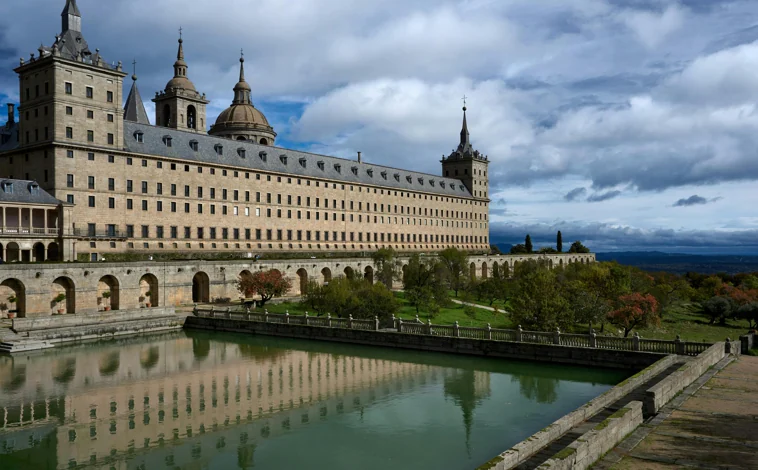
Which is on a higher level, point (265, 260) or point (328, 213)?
point (328, 213)

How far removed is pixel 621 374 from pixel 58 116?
47672mm

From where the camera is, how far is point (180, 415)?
22594 millimetres

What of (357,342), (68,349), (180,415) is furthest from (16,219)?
(180,415)

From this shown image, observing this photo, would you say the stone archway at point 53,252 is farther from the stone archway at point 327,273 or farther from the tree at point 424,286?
the tree at point 424,286

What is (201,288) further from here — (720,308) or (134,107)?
(720,308)

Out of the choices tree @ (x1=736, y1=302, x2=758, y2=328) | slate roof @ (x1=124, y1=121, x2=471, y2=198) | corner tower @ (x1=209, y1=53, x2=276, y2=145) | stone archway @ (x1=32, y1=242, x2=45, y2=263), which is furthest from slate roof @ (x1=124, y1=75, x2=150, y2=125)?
tree @ (x1=736, y1=302, x2=758, y2=328)

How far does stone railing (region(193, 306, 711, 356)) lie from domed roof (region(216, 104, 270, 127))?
50002 millimetres

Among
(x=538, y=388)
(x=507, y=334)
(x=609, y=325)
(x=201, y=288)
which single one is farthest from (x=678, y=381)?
(x=201, y=288)

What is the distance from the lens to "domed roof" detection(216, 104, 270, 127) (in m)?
89.8

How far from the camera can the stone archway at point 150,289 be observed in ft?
162

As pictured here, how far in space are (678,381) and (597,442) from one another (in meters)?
8.13

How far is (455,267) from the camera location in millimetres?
70188

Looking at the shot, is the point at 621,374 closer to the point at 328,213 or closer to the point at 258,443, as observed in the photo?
the point at 258,443

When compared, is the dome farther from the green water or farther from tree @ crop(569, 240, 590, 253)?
tree @ crop(569, 240, 590, 253)
